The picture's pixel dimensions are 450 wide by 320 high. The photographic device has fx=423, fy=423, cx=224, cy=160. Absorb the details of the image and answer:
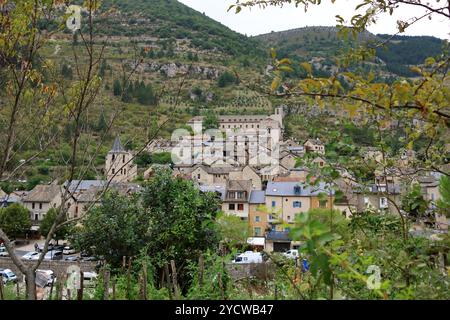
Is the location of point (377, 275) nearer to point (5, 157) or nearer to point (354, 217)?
point (354, 217)

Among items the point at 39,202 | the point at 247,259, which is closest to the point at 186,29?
the point at 39,202

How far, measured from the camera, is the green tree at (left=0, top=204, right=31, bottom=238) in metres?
27.6

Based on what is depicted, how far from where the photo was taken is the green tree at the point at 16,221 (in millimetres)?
27608

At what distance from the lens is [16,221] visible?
28031 millimetres

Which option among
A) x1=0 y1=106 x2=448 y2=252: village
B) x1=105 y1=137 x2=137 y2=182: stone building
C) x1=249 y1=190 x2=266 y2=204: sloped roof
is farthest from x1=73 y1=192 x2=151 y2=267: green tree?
x1=249 y1=190 x2=266 y2=204: sloped roof

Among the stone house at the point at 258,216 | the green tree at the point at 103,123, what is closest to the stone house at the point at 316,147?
the green tree at the point at 103,123

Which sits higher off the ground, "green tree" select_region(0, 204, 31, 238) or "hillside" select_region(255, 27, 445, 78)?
"hillside" select_region(255, 27, 445, 78)

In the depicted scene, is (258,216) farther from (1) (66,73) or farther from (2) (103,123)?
(2) (103,123)

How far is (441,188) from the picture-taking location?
7.39 ft

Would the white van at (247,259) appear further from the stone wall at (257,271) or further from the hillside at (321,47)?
the hillside at (321,47)

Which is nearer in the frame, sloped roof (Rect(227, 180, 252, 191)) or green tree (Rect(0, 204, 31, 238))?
green tree (Rect(0, 204, 31, 238))

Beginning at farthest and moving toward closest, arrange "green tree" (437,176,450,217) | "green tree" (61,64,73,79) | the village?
the village < "green tree" (61,64,73,79) < "green tree" (437,176,450,217)

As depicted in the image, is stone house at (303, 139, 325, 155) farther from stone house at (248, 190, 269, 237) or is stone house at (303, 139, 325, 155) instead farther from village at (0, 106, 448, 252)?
stone house at (248, 190, 269, 237)
